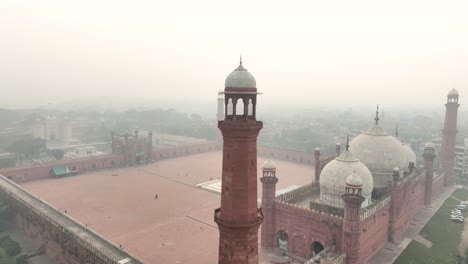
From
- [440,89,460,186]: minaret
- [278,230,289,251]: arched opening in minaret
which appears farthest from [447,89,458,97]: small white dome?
[278,230,289,251]: arched opening in minaret

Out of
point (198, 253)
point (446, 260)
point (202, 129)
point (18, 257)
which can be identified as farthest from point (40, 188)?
point (202, 129)

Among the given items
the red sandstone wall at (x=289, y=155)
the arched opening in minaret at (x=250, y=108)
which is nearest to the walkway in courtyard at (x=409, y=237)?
the arched opening in minaret at (x=250, y=108)

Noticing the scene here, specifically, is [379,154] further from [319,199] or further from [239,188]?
[239,188]

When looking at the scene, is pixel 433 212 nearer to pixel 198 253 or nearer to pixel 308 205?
pixel 308 205

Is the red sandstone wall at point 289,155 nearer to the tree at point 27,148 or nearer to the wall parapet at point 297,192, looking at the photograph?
the wall parapet at point 297,192

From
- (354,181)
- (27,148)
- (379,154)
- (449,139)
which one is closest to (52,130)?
(27,148)
